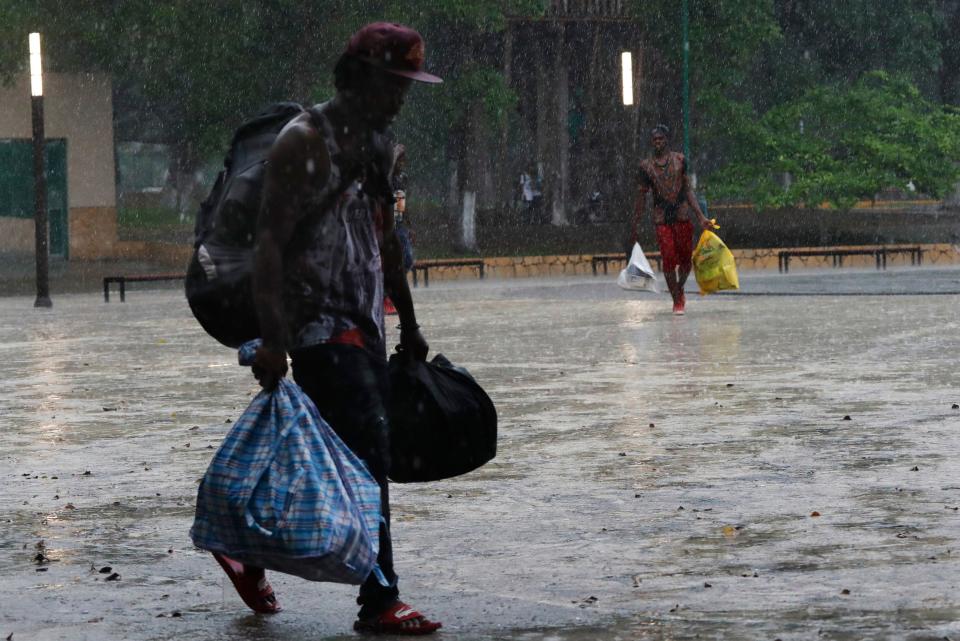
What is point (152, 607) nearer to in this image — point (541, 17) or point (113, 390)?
point (113, 390)

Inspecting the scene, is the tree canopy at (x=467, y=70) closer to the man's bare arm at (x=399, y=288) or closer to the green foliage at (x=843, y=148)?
the green foliage at (x=843, y=148)

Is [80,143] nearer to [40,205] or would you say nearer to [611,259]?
[611,259]

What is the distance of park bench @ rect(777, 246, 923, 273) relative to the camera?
3169 centimetres

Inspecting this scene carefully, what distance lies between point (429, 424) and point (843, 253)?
27167 millimetres

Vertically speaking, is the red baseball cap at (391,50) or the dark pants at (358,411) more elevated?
the red baseball cap at (391,50)

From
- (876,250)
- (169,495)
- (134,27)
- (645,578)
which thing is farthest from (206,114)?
(645,578)

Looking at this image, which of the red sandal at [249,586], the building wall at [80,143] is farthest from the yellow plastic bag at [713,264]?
the building wall at [80,143]

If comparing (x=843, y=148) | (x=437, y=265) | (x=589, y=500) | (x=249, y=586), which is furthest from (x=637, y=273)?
(x=843, y=148)

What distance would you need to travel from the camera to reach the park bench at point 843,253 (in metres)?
31.7

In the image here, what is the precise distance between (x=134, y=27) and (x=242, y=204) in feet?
94.8

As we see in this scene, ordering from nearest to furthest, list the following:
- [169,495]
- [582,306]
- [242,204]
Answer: [242,204], [169,495], [582,306]

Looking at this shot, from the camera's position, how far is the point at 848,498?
7.79 metres

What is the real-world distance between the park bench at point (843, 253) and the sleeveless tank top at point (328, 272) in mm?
26019

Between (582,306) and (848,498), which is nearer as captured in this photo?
(848,498)
